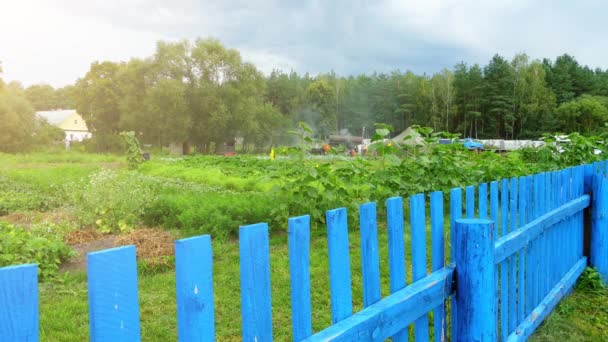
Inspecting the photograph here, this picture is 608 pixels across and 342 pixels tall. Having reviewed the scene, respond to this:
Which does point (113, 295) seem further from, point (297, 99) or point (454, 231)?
point (297, 99)

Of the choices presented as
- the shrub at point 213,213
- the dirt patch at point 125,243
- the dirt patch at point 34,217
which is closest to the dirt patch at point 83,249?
the dirt patch at point 125,243

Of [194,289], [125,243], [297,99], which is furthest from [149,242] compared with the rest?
[297,99]

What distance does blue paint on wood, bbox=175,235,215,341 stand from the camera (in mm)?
917

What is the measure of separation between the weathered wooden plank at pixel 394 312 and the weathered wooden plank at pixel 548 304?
3.12 ft

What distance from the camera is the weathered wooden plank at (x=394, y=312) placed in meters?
1.26

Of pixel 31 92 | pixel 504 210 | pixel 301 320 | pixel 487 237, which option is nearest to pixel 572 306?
pixel 504 210

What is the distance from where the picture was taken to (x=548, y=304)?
9.94ft

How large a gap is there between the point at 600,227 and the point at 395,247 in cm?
308

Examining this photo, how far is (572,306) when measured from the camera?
3404 mm

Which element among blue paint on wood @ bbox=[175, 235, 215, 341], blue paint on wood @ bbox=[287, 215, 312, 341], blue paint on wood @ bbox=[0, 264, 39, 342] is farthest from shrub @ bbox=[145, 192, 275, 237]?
blue paint on wood @ bbox=[0, 264, 39, 342]

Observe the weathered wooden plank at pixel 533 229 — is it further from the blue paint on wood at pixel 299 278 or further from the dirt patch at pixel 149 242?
the dirt patch at pixel 149 242

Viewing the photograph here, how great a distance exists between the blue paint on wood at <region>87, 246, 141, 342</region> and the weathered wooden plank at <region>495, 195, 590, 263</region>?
71.0 inches

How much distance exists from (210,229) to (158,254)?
904 mm

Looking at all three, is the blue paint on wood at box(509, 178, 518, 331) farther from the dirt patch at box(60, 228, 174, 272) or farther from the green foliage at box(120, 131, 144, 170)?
the green foliage at box(120, 131, 144, 170)
